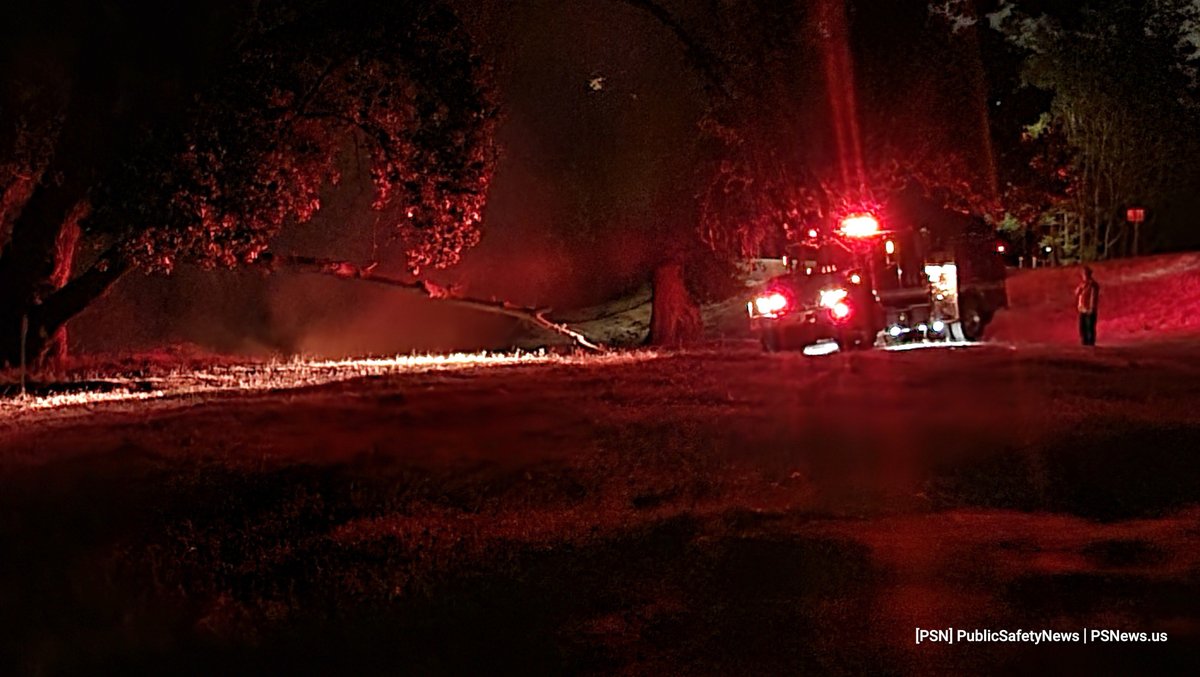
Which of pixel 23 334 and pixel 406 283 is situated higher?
pixel 406 283

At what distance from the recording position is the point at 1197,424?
37.4ft

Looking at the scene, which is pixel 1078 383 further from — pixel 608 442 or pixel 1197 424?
pixel 608 442

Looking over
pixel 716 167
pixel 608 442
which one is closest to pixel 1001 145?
pixel 716 167

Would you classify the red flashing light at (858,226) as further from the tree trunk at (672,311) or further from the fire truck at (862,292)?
the tree trunk at (672,311)

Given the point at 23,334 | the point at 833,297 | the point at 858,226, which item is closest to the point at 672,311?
the point at 858,226

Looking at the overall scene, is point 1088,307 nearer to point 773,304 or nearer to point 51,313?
point 773,304

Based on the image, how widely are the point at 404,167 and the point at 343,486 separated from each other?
918 centimetres

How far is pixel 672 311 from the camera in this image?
25.8 metres

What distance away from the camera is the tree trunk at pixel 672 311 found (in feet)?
83.9

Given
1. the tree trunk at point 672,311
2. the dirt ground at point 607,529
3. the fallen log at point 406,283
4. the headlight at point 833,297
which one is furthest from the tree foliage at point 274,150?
A: the tree trunk at point 672,311

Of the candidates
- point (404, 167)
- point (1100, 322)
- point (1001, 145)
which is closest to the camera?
point (404, 167)

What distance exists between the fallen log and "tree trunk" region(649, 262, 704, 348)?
1.93 metres

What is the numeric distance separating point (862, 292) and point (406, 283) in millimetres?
7923

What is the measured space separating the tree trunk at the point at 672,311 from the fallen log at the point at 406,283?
6.35ft
